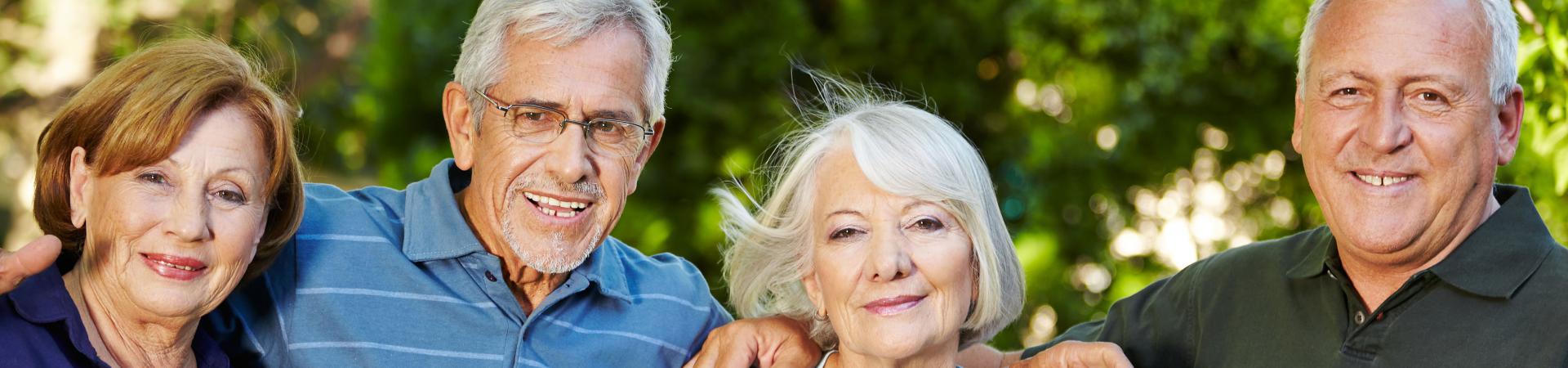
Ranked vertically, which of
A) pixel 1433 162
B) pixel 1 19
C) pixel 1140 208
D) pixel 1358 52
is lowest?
pixel 1 19

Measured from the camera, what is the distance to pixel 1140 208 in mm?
5953

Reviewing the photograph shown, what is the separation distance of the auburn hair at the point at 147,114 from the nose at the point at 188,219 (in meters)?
0.09

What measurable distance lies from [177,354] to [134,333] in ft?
0.31

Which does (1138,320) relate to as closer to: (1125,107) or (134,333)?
(134,333)

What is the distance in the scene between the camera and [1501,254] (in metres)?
2.61

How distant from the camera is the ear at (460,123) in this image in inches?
121

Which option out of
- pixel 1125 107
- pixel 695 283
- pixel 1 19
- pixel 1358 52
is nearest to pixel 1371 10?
pixel 1358 52

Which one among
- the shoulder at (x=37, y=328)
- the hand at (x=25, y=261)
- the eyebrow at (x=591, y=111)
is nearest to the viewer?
the hand at (x=25, y=261)

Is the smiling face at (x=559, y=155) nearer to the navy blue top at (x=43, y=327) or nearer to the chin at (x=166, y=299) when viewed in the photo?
the chin at (x=166, y=299)

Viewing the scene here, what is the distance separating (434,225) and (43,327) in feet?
2.62

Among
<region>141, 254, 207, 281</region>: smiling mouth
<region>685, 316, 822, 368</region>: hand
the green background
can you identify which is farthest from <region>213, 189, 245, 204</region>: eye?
the green background

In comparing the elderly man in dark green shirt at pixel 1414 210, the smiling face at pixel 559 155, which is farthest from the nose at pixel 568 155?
the elderly man in dark green shirt at pixel 1414 210

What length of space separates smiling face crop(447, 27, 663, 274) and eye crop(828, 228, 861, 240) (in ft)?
1.80

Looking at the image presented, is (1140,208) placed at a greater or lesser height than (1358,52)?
lesser
